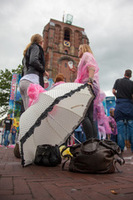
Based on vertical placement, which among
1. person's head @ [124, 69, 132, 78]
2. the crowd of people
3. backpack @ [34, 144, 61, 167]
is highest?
person's head @ [124, 69, 132, 78]

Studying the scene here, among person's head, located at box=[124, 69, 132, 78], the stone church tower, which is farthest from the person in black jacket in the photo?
the stone church tower

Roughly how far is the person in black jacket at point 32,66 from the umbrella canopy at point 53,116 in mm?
754

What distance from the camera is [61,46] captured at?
83.5 ft

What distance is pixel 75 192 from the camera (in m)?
1.14

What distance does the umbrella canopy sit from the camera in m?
1.92

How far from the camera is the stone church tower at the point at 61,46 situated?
24.2 metres

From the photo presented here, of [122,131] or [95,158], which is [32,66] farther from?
[122,131]

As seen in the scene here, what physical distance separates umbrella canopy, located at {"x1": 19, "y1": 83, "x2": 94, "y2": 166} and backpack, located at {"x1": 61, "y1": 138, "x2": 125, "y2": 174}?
0.61m

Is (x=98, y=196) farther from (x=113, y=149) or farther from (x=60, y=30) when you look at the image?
(x=60, y=30)

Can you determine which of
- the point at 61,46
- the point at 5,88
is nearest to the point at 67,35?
the point at 61,46

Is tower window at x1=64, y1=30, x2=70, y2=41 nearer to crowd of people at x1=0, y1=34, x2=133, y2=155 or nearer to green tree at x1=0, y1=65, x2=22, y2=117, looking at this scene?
green tree at x1=0, y1=65, x2=22, y2=117

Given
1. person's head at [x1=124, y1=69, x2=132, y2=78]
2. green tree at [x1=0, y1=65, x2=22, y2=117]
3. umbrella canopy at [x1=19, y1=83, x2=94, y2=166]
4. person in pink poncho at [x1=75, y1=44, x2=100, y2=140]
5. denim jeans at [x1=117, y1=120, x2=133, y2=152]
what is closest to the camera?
umbrella canopy at [x1=19, y1=83, x2=94, y2=166]

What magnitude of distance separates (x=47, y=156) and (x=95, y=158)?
33.7 inches

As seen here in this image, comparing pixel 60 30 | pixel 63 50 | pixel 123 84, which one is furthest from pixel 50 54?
pixel 123 84
